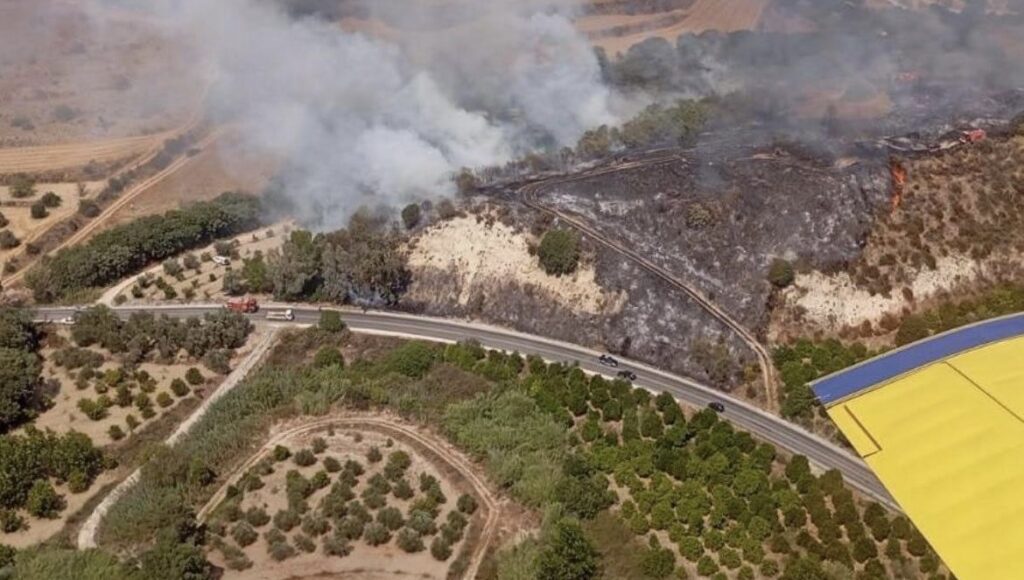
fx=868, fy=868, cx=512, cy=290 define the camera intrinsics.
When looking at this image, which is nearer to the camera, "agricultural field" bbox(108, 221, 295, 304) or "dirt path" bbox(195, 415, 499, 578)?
"dirt path" bbox(195, 415, 499, 578)

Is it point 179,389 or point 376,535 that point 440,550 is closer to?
point 376,535

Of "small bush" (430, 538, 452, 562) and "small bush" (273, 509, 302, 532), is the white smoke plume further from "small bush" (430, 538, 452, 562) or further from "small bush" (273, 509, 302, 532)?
"small bush" (430, 538, 452, 562)

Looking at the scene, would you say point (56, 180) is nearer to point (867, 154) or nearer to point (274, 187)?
point (274, 187)

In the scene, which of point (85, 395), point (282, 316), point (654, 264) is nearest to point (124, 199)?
point (282, 316)

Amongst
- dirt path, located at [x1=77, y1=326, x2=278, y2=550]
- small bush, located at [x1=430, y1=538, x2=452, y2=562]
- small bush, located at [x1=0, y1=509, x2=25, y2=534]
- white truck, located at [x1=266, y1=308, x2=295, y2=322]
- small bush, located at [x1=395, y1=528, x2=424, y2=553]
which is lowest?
small bush, located at [x1=430, y1=538, x2=452, y2=562]

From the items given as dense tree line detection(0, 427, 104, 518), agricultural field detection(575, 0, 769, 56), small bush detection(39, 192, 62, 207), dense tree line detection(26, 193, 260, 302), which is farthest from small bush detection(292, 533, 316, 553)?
agricultural field detection(575, 0, 769, 56)

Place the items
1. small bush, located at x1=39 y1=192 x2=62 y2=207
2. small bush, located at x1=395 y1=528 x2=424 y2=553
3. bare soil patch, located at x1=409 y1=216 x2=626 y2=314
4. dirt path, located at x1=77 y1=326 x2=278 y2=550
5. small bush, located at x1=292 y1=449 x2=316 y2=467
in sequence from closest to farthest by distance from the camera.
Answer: small bush, located at x1=395 y1=528 x2=424 y2=553 → dirt path, located at x1=77 y1=326 x2=278 y2=550 → small bush, located at x1=292 y1=449 x2=316 y2=467 → bare soil patch, located at x1=409 y1=216 x2=626 y2=314 → small bush, located at x1=39 y1=192 x2=62 y2=207
